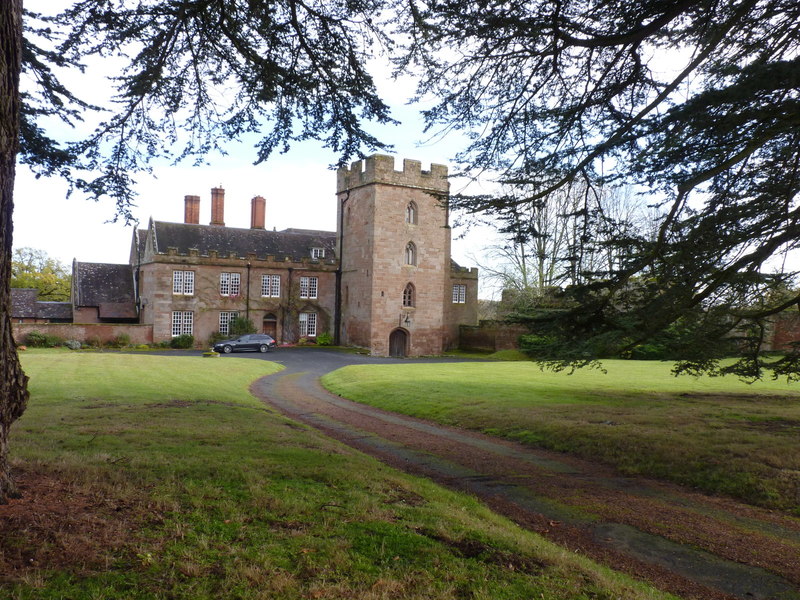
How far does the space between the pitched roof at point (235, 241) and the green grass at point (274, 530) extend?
38.1m

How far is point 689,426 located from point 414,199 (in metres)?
34.0

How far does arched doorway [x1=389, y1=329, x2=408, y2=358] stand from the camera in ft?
151

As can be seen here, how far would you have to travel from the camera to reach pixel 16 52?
16.4 ft

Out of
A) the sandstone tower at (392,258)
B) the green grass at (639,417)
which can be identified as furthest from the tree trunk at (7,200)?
the sandstone tower at (392,258)

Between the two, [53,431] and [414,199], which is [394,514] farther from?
[414,199]

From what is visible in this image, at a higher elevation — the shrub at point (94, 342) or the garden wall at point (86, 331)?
the garden wall at point (86, 331)

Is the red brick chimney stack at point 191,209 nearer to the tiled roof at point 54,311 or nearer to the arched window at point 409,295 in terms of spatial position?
the tiled roof at point 54,311

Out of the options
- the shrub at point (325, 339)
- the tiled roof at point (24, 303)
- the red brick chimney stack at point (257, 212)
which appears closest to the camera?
the tiled roof at point (24, 303)

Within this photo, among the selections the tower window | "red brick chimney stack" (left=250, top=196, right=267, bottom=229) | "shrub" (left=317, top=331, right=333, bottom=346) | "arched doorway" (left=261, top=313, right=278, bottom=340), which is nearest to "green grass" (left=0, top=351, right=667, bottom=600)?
"arched doorway" (left=261, top=313, right=278, bottom=340)

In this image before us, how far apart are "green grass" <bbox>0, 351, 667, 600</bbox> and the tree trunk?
3.57 feet

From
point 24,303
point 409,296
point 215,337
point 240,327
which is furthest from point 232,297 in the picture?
point 24,303

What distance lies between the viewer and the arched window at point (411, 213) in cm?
4544

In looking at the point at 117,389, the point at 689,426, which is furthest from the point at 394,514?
the point at 117,389

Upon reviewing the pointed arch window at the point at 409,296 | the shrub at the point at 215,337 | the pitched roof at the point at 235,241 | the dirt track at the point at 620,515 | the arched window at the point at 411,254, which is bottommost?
the dirt track at the point at 620,515
